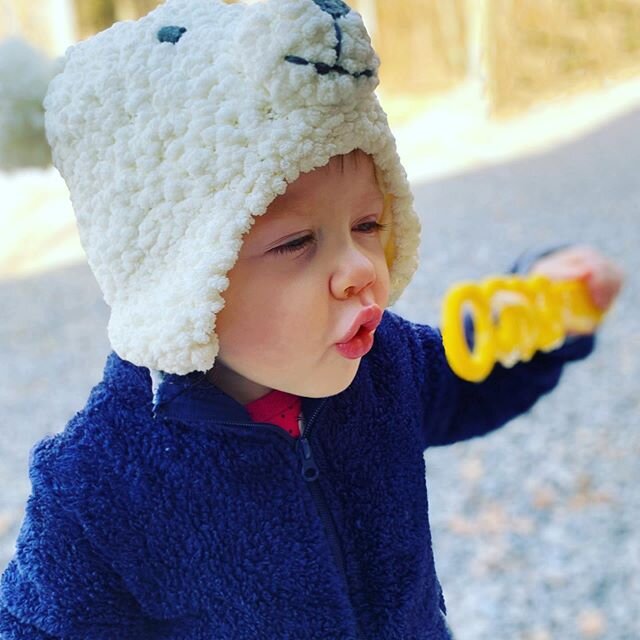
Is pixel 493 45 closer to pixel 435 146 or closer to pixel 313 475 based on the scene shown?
pixel 435 146

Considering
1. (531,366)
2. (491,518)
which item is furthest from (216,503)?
(491,518)

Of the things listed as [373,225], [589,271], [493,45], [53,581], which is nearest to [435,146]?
[493,45]

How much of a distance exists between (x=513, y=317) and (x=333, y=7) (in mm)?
340

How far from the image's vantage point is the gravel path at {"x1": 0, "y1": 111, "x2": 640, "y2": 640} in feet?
4.82

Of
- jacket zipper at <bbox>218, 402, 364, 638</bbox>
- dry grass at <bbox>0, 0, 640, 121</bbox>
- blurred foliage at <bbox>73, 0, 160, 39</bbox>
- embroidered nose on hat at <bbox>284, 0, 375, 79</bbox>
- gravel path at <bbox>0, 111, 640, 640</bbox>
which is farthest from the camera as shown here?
dry grass at <bbox>0, 0, 640, 121</bbox>

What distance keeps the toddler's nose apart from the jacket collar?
0.26 meters

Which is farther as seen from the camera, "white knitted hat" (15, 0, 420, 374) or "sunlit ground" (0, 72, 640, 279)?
"sunlit ground" (0, 72, 640, 279)

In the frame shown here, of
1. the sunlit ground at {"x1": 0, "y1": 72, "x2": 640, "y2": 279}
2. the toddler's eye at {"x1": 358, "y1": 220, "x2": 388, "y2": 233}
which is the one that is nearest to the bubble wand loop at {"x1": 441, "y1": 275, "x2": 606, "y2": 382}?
the toddler's eye at {"x1": 358, "y1": 220, "x2": 388, "y2": 233}

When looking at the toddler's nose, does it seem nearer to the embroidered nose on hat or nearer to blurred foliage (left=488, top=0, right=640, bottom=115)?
the embroidered nose on hat

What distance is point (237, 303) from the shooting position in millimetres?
550

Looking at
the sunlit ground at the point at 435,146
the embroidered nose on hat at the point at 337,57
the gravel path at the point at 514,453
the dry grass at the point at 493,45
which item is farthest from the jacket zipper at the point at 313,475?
the dry grass at the point at 493,45

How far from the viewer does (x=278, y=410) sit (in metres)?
0.63

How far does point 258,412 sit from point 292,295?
13 cm

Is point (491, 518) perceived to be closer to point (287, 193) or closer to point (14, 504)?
point (14, 504)
